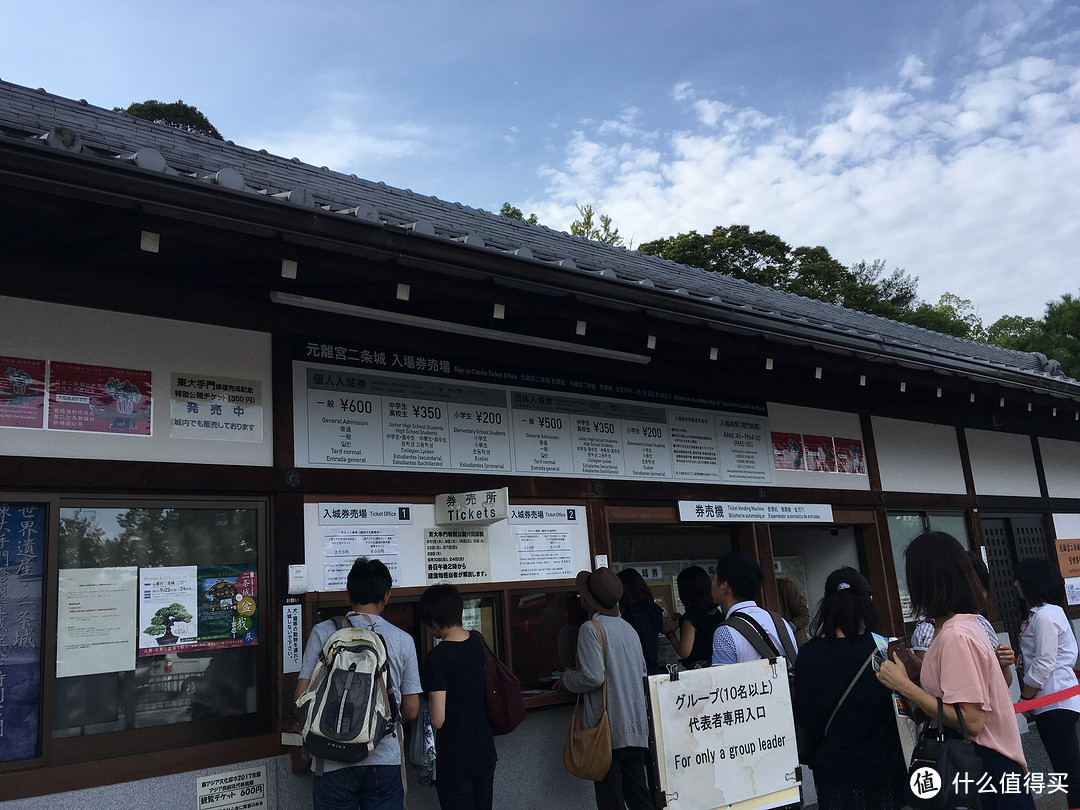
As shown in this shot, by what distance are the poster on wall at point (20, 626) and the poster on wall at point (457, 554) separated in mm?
1948

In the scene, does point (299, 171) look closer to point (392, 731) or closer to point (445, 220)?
point (445, 220)

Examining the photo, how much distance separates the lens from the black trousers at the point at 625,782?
14.6 feet

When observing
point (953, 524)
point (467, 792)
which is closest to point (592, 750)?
point (467, 792)

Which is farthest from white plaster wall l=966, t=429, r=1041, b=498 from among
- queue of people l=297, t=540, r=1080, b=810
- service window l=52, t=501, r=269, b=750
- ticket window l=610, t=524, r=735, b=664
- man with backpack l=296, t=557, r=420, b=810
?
service window l=52, t=501, r=269, b=750

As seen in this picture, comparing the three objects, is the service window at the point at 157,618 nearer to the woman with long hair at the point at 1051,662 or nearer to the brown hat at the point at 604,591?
the brown hat at the point at 604,591

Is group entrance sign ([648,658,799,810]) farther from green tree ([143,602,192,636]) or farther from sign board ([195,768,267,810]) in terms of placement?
green tree ([143,602,192,636])

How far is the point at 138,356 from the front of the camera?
4012 mm

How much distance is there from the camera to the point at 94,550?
12.3ft

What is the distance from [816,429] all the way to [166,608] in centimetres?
554

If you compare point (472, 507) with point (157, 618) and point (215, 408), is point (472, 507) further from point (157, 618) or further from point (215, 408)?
point (157, 618)

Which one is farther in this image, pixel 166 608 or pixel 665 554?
pixel 665 554

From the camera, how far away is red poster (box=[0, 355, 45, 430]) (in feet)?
11.9

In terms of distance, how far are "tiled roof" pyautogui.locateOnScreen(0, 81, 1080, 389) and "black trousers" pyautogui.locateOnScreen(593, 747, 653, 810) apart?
104 inches

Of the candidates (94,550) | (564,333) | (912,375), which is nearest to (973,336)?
(912,375)
